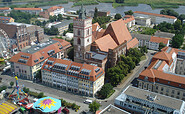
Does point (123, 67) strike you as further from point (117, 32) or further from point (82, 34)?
point (82, 34)

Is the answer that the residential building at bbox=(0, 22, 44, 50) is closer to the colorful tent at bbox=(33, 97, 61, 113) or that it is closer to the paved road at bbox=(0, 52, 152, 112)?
the paved road at bbox=(0, 52, 152, 112)

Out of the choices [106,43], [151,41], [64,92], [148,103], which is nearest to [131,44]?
[151,41]

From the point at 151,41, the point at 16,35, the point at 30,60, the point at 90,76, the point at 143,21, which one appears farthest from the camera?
the point at 143,21

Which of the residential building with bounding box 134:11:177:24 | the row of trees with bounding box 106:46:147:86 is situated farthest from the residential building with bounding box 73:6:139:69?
the residential building with bounding box 134:11:177:24

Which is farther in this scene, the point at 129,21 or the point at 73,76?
the point at 129,21

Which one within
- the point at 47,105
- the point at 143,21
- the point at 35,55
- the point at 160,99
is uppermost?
the point at 143,21

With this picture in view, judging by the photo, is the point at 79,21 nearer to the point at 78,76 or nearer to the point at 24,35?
the point at 78,76

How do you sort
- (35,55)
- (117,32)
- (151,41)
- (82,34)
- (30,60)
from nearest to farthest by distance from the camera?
(82,34) < (30,60) < (35,55) < (117,32) < (151,41)
